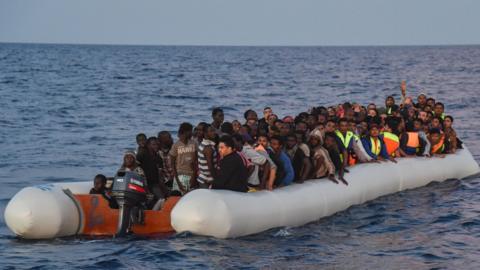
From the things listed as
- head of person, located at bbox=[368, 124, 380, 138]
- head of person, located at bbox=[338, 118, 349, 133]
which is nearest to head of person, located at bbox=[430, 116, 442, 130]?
head of person, located at bbox=[368, 124, 380, 138]

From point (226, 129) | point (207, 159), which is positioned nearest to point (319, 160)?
point (226, 129)

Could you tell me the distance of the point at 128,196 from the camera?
11.9m

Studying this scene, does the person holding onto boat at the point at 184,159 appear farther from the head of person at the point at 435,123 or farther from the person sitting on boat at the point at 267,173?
the head of person at the point at 435,123

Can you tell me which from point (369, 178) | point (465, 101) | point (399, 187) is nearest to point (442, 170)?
point (399, 187)

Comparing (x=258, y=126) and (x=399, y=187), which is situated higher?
(x=258, y=126)

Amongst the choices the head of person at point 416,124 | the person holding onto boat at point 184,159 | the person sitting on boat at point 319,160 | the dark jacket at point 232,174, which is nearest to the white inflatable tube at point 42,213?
the person holding onto boat at point 184,159

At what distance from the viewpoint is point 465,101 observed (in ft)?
138

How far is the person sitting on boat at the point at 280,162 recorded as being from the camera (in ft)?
43.7

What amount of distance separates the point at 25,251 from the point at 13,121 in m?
21.7

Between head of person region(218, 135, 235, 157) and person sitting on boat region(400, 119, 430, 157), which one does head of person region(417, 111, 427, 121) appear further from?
head of person region(218, 135, 235, 157)

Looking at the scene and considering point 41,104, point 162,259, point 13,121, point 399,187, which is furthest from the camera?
point 41,104

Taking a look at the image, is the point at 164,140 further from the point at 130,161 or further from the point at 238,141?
the point at 238,141

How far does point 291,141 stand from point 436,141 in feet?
15.3

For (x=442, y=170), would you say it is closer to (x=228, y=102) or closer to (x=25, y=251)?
(x=25, y=251)
